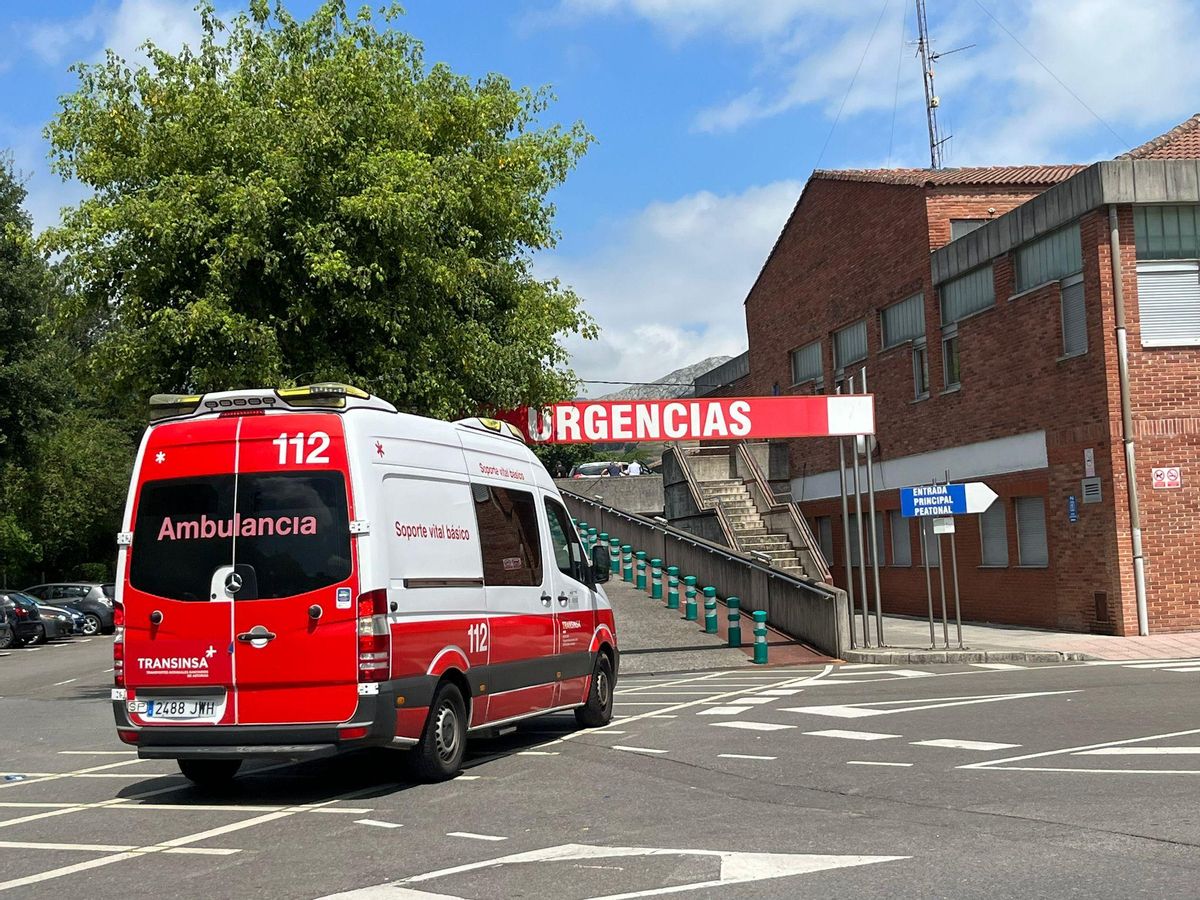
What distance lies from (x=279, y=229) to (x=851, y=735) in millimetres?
11290

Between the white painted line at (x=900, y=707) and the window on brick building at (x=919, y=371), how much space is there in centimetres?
1630

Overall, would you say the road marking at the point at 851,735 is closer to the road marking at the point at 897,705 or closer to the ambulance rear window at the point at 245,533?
the road marking at the point at 897,705

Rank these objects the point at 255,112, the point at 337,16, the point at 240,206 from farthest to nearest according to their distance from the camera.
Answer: the point at 337,16 → the point at 255,112 → the point at 240,206

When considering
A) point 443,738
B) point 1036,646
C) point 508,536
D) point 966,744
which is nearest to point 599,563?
point 508,536

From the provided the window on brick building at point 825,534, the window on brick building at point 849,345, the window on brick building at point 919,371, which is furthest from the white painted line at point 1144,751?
the window on brick building at point 825,534

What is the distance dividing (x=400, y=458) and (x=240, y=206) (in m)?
9.65

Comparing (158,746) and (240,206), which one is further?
(240,206)

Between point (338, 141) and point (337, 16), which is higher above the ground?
point (337, 16)

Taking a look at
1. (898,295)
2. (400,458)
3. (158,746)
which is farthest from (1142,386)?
(158,746)

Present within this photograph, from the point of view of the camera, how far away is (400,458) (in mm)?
10016

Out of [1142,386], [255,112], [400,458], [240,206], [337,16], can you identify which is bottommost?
[400,458]

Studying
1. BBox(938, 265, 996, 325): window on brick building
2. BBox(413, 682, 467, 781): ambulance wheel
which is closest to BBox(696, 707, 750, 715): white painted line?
BBox(413, 682, 467, 781): ambulance wheel

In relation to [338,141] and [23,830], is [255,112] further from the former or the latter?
[23,830]

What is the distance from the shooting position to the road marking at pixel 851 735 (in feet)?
38.7
